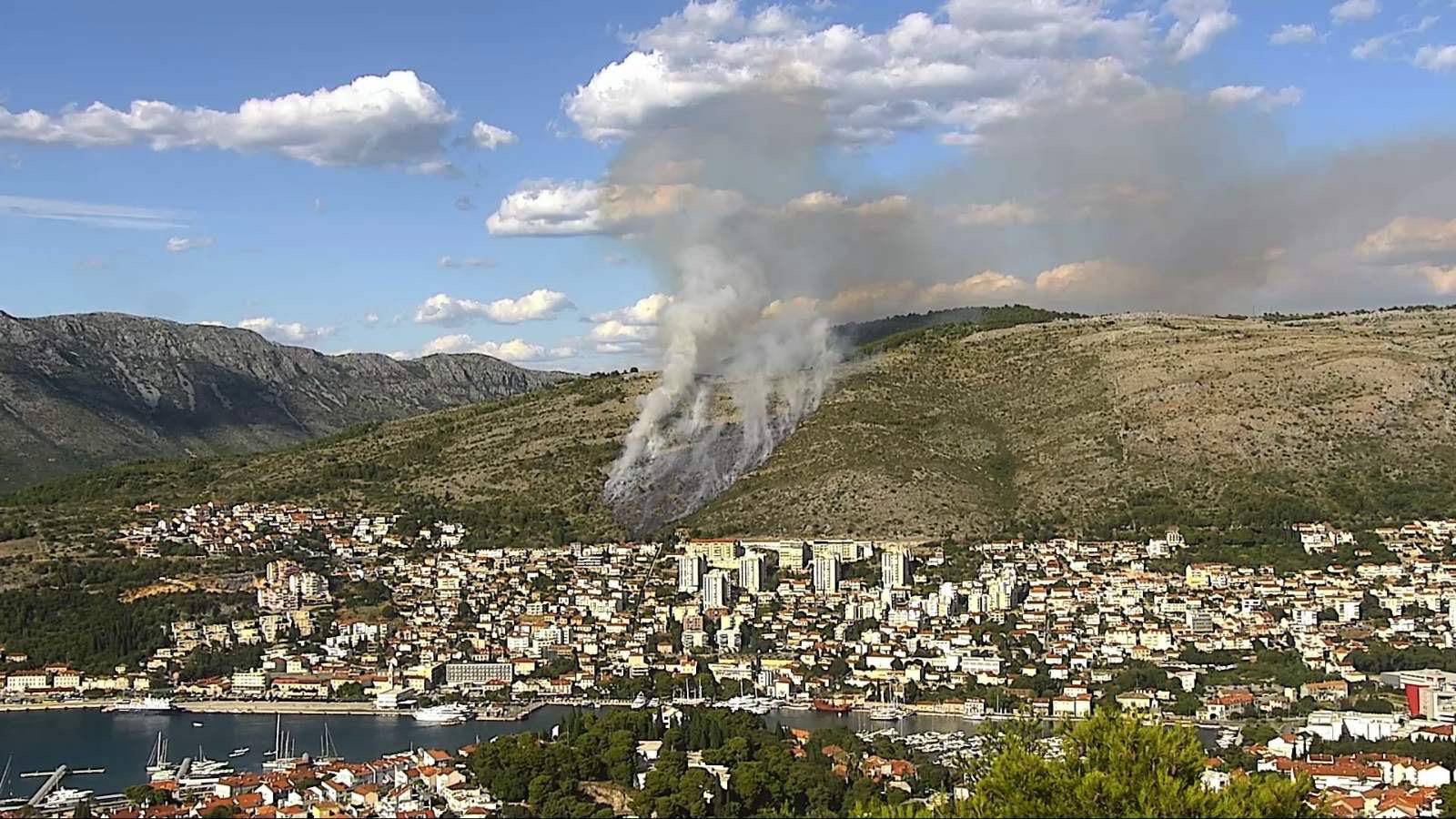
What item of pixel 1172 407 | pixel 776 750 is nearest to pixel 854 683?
pixel 776 750

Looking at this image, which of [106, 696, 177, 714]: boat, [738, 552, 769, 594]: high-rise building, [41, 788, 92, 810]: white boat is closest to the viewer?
[41, 788, 92, 810]: white boat

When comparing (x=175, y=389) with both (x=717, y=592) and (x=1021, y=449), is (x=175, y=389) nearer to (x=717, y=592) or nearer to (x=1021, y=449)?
(x=1021, y=449)

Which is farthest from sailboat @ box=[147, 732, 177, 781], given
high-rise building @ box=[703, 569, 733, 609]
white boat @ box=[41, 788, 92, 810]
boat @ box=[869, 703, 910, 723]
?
high-rise building @ box=[703, 569, 733, 609]

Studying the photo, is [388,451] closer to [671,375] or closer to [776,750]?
[671,375]

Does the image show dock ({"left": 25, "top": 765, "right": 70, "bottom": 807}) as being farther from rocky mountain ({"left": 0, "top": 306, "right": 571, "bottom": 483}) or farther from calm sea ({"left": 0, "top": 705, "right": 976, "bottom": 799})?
rocky mountain ({"left": 0, "top": 306, "right": 571, "bottom": 483})

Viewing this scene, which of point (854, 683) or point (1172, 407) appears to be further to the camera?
point (1172, 407)

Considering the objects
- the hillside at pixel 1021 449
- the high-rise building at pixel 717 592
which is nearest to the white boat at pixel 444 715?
the high-rise building at pixel 717 592

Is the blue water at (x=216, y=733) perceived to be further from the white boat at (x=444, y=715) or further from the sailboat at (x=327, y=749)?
the white boat at (x=444, y=715)
